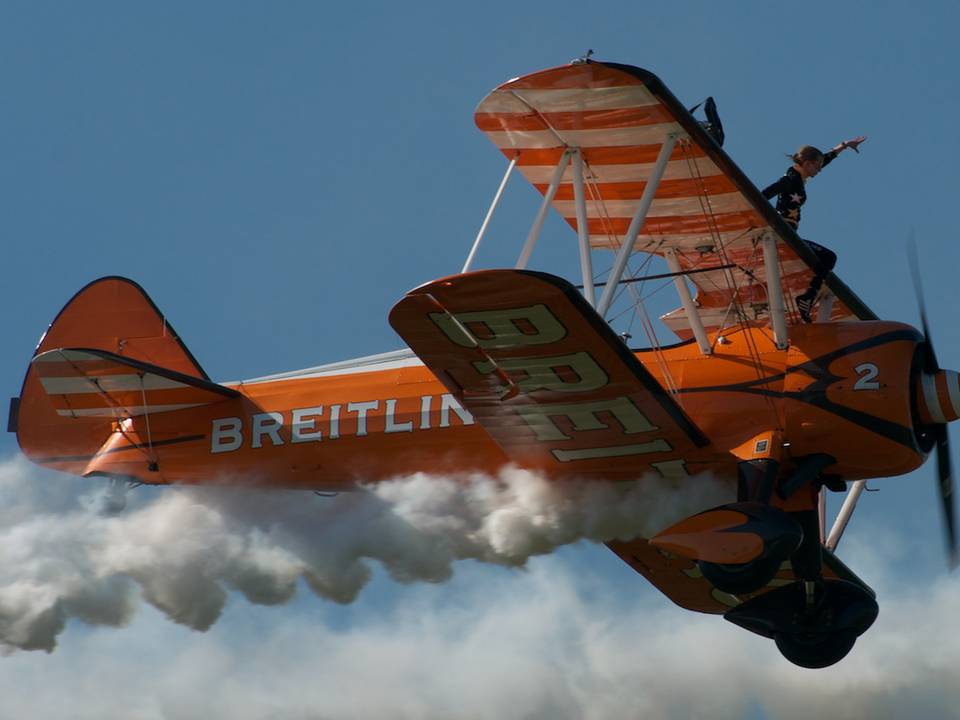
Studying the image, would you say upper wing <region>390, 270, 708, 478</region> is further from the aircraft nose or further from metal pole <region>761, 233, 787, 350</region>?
the aircraft nose

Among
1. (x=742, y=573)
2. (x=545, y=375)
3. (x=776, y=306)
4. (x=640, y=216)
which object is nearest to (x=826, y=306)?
(x=776, y=306)

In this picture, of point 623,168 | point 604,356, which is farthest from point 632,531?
point 623,168

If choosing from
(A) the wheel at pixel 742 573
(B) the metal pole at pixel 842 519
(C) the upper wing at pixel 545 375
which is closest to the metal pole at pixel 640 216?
(C) the upper wing at pixel 545 375

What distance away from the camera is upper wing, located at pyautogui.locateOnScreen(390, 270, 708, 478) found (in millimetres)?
11203

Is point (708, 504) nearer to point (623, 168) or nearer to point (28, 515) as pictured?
point (623, 168)

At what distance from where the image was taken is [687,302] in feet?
44.3

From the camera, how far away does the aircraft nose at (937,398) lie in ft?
41.3

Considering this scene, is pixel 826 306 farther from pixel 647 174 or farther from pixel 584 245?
pixel 584 245

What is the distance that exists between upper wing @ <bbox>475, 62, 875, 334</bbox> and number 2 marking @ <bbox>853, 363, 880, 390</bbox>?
41.0 inches

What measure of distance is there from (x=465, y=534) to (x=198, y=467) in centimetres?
246

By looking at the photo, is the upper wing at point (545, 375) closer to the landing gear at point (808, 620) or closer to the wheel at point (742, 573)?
the wheel at point (742, 573)

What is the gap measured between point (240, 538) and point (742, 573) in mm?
4666

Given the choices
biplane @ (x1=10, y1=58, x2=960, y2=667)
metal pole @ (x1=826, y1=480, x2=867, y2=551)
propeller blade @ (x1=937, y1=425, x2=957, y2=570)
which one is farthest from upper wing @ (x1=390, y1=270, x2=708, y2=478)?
metal pole @ (x1=826, y1=480, x2=867, y2=551)

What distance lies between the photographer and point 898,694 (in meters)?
16.3
